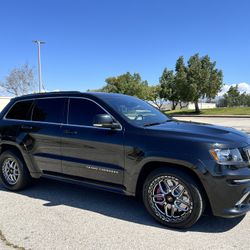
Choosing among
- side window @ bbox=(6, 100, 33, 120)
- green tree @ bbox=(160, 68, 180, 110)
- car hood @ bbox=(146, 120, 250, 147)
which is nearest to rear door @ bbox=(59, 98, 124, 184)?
car hood @ bbox=(146, 120, 250, 147)

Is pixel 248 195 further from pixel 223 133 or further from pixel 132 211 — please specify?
pixel 132 211

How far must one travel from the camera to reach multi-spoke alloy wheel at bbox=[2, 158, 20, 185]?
19.0 feet

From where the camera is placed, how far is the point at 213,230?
4.03 metres

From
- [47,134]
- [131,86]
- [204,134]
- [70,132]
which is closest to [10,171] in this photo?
[47,134]

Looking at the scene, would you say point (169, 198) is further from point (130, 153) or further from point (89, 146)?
point (89, 146)

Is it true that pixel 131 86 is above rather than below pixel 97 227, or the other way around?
above

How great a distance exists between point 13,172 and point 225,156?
3912 millimetres

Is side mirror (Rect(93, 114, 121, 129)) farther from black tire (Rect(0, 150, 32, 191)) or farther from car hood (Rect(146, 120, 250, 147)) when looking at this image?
black tire (Rect(0, 150, 32, 191))

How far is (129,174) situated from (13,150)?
104 inches

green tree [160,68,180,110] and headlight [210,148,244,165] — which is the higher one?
green tree [160,68,180,110]

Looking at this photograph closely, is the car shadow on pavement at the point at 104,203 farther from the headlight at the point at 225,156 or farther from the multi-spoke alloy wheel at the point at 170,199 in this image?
the headlight at the point at 225,156

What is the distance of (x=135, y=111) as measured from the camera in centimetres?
497

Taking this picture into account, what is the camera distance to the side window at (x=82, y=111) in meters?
4.88

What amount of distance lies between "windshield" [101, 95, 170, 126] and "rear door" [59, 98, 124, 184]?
243 millimetres
